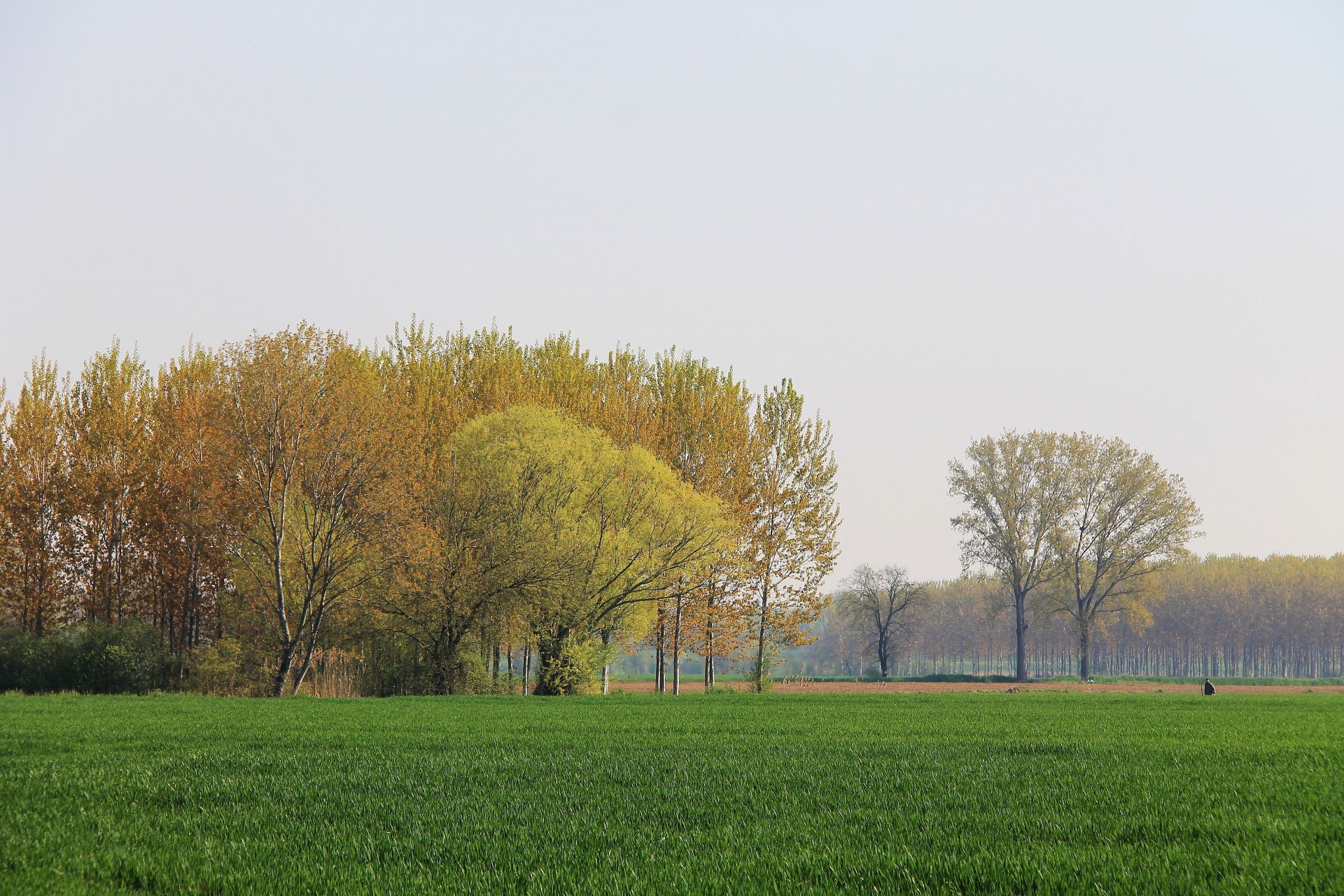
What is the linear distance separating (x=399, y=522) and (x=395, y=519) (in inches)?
19.0

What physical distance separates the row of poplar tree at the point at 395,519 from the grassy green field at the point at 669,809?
18.1 meters

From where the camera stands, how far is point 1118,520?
7144 cm

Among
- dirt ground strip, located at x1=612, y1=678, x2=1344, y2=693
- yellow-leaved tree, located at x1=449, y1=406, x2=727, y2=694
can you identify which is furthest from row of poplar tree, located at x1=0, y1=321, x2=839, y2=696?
dirt ground strip, located at x1=612, y1=678, x2=1344, y2=693

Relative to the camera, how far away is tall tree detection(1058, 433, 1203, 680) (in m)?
70.5

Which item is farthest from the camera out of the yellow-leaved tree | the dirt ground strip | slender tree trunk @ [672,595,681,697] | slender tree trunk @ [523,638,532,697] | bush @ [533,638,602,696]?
the dirt ground strip

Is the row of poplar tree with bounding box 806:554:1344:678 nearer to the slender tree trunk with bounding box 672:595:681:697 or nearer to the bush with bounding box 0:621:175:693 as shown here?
the slender tree trunk with bounding box 672:595:681:697

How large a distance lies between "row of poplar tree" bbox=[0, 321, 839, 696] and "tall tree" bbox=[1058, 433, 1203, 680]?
33.1 meters

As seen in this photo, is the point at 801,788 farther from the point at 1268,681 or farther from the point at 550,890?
the point at 1268,681

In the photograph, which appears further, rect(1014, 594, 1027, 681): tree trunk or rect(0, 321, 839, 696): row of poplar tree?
rect(1014, 594, 1027, 681): tree trunk

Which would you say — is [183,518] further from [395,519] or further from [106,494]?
[395,519]

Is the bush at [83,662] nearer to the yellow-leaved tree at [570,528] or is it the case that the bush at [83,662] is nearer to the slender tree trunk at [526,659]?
the yellow-leaved tree at [570,528]

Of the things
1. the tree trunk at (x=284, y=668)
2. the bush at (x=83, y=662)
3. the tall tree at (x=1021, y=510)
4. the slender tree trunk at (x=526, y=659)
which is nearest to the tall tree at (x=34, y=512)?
the bush at (x=83, y=662)

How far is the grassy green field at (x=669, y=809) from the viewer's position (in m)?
6.24

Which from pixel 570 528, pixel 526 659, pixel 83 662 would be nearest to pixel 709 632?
pixel 526 659
